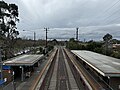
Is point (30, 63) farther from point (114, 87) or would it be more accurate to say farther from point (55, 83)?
point (114, 87)

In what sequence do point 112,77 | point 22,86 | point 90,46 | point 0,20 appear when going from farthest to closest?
point 90,46 < point 0,20 < point 22,86 < point 112,77

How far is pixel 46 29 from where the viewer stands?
86312 millimetres

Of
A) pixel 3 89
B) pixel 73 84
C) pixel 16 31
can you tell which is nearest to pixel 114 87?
pixel 73 84

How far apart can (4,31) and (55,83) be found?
3287 cm

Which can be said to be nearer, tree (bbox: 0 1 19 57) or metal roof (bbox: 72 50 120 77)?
metal roof (bbox: 72 50 120 77)

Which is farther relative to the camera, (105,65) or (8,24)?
(8,24)

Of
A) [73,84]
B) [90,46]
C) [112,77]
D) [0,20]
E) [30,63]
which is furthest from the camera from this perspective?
[90,46]

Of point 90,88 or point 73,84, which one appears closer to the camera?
point 90,88

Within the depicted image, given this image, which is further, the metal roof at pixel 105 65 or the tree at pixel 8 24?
the tree at pixel 8 24

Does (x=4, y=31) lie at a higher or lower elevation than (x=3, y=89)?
higher

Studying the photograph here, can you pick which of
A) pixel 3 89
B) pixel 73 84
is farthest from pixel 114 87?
pixel 3 89

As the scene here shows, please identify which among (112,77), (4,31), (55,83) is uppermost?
(4,31)

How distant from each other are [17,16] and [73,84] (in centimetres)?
3821

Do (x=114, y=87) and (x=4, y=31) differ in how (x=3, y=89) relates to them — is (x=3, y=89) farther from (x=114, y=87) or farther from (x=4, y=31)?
(x=4, y=31)
